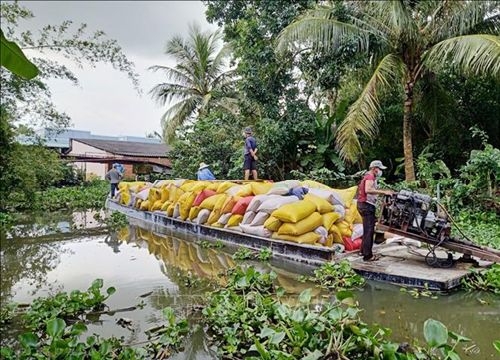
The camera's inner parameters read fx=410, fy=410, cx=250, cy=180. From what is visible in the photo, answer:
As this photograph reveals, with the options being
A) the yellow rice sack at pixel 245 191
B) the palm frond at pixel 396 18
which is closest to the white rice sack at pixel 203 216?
the yellow rice sack at pixel 245 191

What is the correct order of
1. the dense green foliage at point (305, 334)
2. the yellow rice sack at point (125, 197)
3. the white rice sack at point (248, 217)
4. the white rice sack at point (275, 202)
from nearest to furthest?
1. the dense green foliage at point (305, 334)
2. the white rice sack at point (275, 202)
3. the white rice sack at point (248, 217)
4. the yellow rice sack at point (125, 197)

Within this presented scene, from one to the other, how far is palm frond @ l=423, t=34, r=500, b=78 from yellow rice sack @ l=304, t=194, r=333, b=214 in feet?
12.4

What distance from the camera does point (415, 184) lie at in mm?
7855

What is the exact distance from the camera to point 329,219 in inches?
200

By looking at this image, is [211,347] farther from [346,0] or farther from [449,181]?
[346,0]

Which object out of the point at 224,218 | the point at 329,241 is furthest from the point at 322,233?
the point at 224,218

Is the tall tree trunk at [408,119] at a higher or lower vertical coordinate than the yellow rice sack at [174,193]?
higher

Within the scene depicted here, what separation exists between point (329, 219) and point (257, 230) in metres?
1.08

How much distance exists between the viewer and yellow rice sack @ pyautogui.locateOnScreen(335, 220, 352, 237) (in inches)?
205

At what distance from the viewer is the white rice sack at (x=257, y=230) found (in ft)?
18.2

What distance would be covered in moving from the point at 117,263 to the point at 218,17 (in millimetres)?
10272

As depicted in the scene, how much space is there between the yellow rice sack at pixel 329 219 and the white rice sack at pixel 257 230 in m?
0.82

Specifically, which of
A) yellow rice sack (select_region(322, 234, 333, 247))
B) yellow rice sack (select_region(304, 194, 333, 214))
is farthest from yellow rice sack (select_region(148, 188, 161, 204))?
yellow rice sack (select_region(322, 234, 333, 247))

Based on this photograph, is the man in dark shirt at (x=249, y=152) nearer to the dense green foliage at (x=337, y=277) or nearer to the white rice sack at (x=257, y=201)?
the white rice sack at (x=257, y=201)
